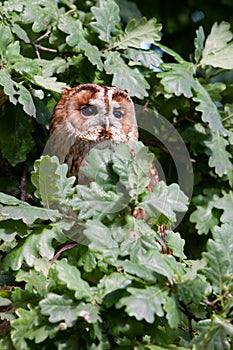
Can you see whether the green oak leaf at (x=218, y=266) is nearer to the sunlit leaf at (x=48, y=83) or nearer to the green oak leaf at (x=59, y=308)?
the green oak leaf at (x=59, y=308)

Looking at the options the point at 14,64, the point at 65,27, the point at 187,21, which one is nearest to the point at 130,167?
the point at 14,64

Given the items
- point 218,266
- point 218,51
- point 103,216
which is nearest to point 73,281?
point 103,216

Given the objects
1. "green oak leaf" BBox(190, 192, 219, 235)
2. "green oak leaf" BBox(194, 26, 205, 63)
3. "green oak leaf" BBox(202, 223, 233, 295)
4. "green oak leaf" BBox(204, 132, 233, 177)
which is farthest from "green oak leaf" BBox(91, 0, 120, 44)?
"green oak leaf" BBox(202, 223, 233, 295)

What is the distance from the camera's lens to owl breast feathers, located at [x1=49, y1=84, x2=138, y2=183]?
7.30 ft

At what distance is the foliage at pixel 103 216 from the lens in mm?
1304

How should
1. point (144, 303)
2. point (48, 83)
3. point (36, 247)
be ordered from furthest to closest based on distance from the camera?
point (48, 83), point (36, 247), point (144, 303)

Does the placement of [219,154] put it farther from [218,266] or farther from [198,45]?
[218,266]

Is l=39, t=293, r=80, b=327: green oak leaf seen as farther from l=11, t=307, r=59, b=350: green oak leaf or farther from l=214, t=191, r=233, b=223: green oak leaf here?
l=214, t=191, r=233, b=223: green oak leaf

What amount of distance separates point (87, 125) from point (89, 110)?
0.06m

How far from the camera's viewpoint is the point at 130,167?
146 centimetres

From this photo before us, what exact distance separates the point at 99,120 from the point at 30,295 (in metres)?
0.96

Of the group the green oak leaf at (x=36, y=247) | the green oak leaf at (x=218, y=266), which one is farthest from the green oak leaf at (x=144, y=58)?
the green oak leaf at (x=218, y=266)

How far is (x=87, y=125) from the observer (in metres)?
2.28

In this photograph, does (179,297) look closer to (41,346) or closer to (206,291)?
(206,291)
